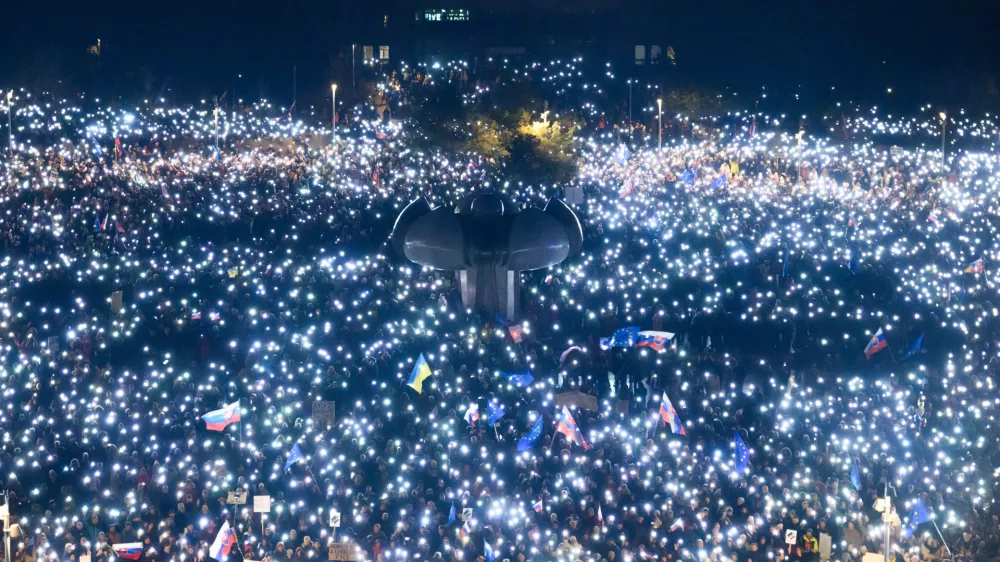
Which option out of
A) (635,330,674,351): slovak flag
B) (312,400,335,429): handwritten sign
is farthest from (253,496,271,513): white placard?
(635,330,674,351): slovak flag

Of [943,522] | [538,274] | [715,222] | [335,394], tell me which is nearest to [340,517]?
[335,394]

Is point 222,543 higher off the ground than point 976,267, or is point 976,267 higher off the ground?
point 976,267

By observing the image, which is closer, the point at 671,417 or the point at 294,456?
the point at 294,456

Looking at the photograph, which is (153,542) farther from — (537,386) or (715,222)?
(715,222)

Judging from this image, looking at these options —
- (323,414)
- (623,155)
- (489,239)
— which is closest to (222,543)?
(323,414)

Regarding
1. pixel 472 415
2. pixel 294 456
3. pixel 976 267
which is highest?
pixel 976 267

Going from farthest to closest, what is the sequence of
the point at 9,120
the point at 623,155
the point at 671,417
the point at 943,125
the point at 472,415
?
1. the point at 9,120
2. the point at 943,125
3. the point at 623,155
4. the point at 472,415
5. the point at 671,417

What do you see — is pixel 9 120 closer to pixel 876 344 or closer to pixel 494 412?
pixel 494 412

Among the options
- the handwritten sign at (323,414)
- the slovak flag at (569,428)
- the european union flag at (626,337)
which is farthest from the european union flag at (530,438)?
the european union flag at (626,337)
